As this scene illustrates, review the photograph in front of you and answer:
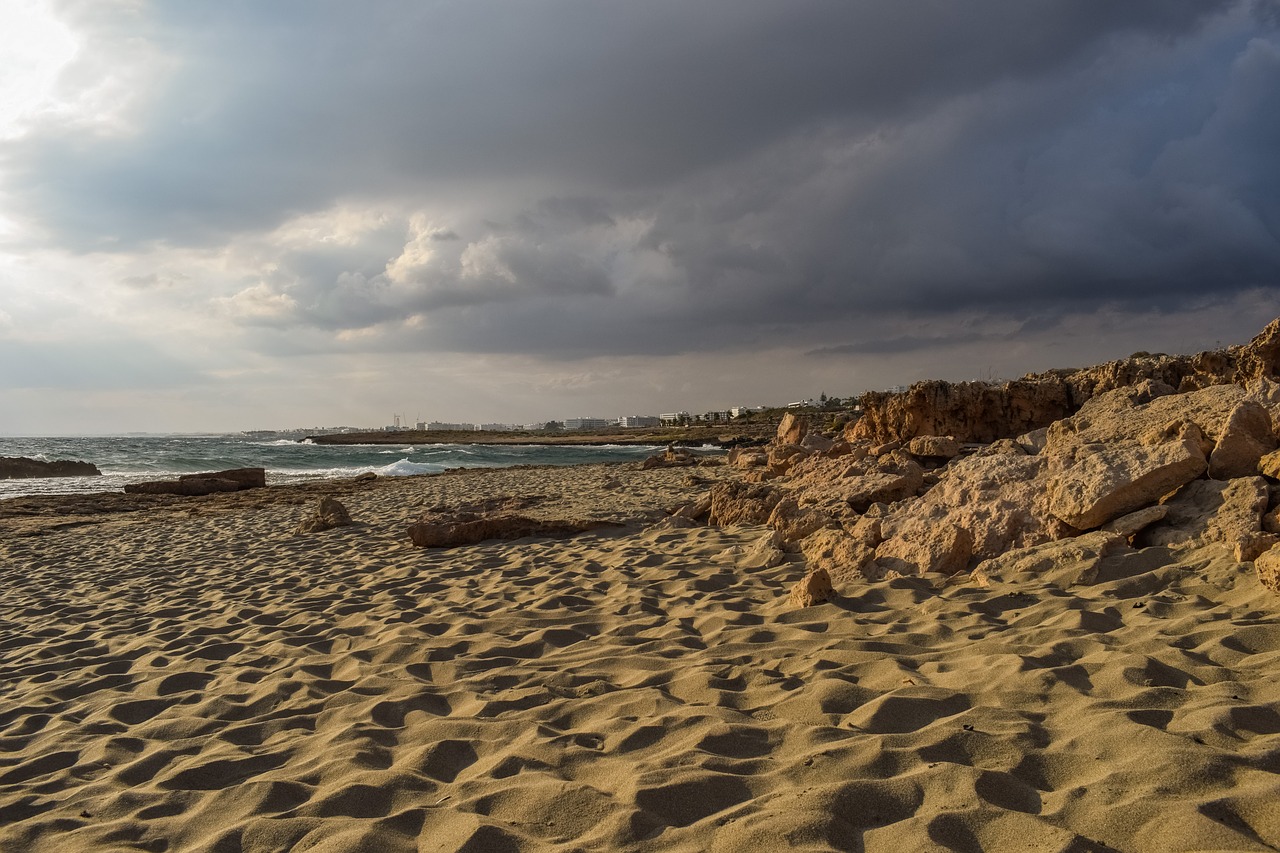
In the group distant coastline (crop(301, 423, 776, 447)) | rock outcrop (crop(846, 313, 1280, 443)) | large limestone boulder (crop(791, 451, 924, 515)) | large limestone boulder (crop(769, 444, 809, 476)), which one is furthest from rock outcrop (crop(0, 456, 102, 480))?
large limestone boulder (crop(791, 451, 924, 515))

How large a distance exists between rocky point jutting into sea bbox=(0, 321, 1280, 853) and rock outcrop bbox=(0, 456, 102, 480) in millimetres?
25495

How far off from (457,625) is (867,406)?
37.0ft

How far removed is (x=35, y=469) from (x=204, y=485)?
15.7 m

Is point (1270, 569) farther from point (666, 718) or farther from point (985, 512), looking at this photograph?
point (666, 718)

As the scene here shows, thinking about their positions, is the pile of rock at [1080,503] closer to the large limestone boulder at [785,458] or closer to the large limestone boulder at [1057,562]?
the large limestone boulder at [1057,562]

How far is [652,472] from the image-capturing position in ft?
59.8

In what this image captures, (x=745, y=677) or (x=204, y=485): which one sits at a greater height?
(x=204, y=485)

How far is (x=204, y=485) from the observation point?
18.4 m

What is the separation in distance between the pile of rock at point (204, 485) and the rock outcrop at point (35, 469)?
12.6m

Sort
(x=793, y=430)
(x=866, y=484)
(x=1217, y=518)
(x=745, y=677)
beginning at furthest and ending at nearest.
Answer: (x=793, y=430) → (x=866, y=484) → (x=1217, y=518) → (x=745, y=677)

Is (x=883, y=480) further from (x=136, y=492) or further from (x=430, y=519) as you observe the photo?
(x=136, y=492)

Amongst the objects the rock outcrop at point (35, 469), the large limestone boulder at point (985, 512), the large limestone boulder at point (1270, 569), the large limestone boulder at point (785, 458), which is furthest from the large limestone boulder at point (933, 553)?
the rock outcrop at point (35, 469)

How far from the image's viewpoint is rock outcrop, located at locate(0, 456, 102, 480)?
26.6 metres

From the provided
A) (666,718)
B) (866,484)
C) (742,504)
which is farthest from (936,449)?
(666,718)
